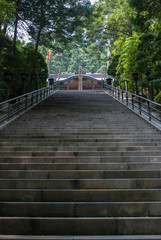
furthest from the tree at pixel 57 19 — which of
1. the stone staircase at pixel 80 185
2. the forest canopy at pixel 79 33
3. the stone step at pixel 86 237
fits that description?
the stone step at pixel 86 237

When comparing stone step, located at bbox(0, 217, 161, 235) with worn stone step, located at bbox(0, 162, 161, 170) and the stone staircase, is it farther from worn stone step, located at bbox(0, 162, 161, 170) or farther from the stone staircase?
worn stone step, located at bbox(0, 162, 161, 170)

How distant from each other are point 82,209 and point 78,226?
0.31 meters

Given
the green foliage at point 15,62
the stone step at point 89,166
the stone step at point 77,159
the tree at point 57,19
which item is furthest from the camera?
the tree at point 57,19

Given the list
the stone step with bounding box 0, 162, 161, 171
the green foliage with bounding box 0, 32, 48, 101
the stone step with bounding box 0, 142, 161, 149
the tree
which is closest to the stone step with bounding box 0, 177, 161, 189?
the stone step with bounding box 0, 162, 161, 171

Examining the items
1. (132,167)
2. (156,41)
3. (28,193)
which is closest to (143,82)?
(156,41)

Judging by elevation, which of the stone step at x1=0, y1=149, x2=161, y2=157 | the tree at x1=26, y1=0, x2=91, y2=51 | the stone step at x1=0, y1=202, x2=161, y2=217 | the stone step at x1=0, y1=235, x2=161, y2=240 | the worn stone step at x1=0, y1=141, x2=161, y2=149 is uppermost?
the tree at x1=26, y1=0, x2=91, y2=51

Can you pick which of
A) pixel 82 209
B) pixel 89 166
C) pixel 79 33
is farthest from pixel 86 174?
pixel 79 33

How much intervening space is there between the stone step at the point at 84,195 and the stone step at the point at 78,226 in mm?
514

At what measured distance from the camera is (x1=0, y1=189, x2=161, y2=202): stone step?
11.0ft

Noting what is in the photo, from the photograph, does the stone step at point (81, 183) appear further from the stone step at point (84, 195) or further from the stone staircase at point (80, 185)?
the stone step at point (84, 195)

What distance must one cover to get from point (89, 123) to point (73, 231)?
5349 millimetres

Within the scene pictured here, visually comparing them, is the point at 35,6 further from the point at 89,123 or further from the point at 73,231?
the point at 73,231

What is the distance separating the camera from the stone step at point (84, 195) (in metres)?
3.37

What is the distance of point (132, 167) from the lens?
4.28 m
